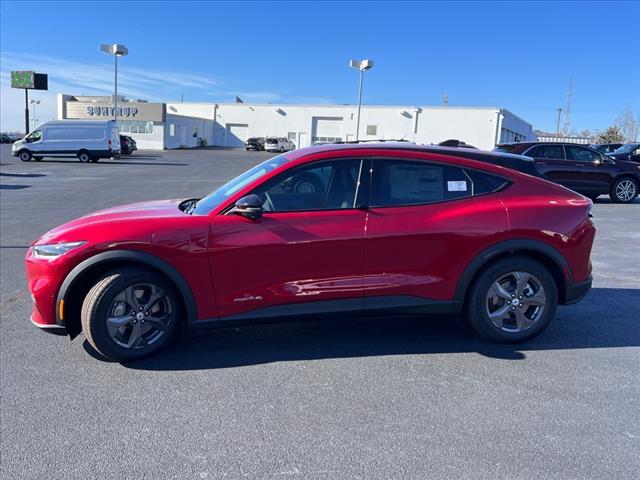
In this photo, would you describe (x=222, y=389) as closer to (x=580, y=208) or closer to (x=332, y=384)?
(x=332, y=384)

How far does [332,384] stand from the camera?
11.7 ft

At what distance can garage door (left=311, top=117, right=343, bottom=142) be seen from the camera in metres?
60.8

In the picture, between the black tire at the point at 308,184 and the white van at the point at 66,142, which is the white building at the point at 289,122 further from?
the black tire at the point at 308,184

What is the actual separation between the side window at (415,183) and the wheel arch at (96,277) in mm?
A: 1624

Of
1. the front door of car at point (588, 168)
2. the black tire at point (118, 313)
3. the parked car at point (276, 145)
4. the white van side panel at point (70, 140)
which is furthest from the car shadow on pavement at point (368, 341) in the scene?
the parked car at point (276, 145)

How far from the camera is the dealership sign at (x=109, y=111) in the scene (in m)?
51.8

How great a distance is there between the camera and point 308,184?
13.1 ft

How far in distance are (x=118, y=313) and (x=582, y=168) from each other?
1395 cm

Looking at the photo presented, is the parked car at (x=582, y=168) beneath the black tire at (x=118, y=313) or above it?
above

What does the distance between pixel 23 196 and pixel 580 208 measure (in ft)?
48.0

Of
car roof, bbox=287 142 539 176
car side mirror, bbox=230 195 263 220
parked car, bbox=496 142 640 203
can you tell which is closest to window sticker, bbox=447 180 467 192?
car roof, bbox=287 142 539 176

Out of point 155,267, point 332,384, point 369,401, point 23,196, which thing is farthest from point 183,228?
point 23,196

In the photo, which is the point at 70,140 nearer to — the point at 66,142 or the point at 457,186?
the point at 66,142

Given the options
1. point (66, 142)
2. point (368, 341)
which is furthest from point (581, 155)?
point (66, 142)
